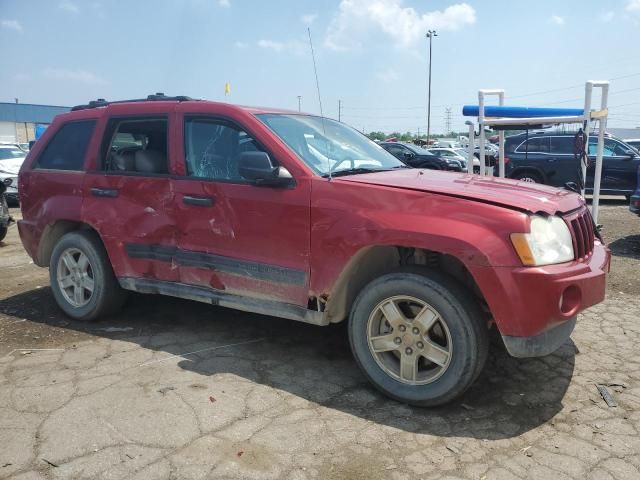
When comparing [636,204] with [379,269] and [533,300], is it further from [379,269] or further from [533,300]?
[533,300]

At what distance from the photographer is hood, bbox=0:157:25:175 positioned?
14.1m

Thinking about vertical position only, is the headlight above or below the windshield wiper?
below

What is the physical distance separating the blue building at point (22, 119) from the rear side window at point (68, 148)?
53.9 m

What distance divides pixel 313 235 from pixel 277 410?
108cm

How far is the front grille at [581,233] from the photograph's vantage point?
3.21 metres

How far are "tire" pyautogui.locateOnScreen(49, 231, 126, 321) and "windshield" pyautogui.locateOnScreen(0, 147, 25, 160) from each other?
1167 centimetres

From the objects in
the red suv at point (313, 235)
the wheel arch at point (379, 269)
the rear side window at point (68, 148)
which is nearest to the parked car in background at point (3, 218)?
the red suv at point (313, 235)

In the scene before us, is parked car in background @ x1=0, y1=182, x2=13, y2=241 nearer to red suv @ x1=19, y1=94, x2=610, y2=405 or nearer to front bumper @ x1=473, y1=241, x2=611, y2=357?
red suv @ x1=19, y1=94, x2=610, y2=405

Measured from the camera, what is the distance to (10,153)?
49.1ft

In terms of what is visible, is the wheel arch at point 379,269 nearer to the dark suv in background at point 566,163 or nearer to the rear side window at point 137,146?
the rear side window at point 137,146

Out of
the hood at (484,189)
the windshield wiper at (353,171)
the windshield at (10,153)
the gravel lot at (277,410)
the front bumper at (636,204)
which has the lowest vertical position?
the gravel lot at (277,410)

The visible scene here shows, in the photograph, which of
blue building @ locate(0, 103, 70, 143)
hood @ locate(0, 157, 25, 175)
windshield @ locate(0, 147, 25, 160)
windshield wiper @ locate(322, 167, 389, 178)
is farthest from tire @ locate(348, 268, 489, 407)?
blue building @ locate(0, 103, 70, 143)

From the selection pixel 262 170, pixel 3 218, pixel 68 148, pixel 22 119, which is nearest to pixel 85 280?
pixel 68 148

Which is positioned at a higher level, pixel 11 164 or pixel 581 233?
pixel 11 164
